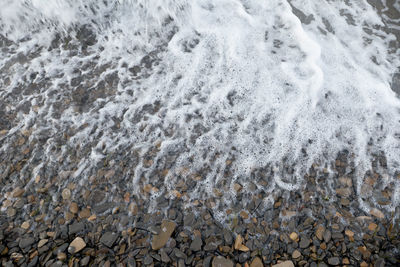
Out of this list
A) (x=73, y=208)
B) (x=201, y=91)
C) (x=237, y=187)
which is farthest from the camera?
(x=201, y=91)

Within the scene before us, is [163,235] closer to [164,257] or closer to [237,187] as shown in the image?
[164,257]

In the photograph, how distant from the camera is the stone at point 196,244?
2.61 m

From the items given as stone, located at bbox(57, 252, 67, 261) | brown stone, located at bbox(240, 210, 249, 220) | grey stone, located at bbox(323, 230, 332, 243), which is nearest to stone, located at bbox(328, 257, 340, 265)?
grey stone, located at bbox(323, 230, 332, 243)

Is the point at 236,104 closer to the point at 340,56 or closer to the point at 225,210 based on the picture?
the point at 225,210

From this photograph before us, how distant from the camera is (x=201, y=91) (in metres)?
3.93

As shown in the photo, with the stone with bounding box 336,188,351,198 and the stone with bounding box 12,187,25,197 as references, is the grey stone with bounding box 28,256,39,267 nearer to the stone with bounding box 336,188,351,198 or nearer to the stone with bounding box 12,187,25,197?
the stone with bounding box 12,187,25,197

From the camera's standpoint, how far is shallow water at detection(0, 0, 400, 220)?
3.21m

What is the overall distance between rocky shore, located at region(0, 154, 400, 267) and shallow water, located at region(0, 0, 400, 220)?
177 mm

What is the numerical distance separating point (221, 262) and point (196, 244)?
28 cm

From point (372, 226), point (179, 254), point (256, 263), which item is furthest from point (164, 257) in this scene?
point (372, 226)

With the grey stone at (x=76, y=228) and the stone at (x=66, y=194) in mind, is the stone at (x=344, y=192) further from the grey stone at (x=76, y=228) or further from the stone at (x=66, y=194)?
the stone at (x=66, y=194)

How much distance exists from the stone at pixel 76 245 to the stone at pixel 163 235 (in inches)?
26.0

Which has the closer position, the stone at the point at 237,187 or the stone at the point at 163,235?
the stone at the point at 163,235

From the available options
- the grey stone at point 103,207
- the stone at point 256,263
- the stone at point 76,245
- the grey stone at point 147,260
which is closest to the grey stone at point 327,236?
the stone at point 256,263
